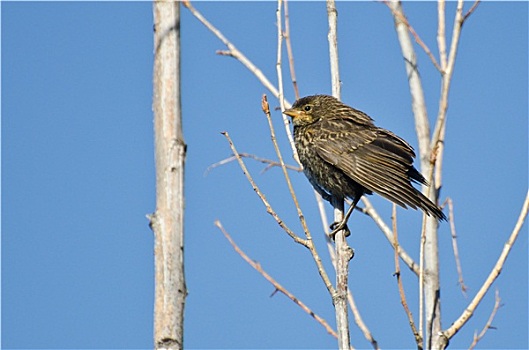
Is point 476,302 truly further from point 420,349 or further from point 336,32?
point 336,32

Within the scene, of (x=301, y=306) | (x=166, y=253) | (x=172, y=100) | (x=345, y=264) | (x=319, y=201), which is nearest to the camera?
(x=166, y=253)

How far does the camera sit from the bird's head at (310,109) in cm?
577

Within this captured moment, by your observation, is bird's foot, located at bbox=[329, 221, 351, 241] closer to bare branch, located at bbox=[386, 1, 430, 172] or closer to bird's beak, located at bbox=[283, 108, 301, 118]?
bare branch, located at bbox=[386, 1, 430, 172]

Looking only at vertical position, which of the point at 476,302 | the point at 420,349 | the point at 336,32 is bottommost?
the point at 420,349

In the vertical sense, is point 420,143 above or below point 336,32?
below

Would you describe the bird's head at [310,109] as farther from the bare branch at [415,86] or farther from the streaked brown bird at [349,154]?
the bare branch at [415,86]

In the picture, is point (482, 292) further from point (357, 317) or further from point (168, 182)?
point (168, 182)

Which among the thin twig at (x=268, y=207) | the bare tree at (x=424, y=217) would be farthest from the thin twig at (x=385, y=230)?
the thin twig at (x=268, y=207)

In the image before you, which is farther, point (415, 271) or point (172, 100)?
point (415, 271)

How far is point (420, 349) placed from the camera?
11.7 feet

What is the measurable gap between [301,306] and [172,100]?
163cm

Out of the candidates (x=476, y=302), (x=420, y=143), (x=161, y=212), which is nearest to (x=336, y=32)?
(x=420, y=143)

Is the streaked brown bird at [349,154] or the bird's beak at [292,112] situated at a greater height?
the bird's beak at [292,112]

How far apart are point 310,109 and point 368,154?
602 mm
